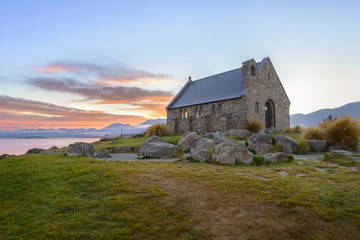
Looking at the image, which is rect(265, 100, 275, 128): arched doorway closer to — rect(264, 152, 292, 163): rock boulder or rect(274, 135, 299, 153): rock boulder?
rect(274, 135, 299, 153): rock boulder

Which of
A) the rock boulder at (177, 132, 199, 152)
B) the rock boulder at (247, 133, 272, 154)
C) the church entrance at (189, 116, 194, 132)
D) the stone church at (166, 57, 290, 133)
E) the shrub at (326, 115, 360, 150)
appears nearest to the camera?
the rock boulder at (247, 133, 272, 154)

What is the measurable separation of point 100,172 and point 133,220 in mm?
3161

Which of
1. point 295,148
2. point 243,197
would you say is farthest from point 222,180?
point 295,148

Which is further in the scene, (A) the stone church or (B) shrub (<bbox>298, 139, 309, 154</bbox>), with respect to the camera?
(A) the stone church

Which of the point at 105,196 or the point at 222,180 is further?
the point at 222,180

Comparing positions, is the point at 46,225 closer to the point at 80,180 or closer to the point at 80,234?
the point at 80,234

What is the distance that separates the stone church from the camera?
81.0 ft

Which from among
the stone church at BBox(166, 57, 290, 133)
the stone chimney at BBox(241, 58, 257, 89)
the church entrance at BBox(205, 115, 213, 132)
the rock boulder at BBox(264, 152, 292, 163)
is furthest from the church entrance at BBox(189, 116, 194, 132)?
the rock boulder at BBox(264, 152, 292, 163)

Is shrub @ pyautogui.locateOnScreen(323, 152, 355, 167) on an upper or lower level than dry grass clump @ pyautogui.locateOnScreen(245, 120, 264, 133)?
lower

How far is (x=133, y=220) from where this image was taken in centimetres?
386

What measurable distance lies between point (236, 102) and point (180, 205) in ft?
72.5

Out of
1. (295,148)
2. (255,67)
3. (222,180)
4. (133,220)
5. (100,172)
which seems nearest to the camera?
(133,220)

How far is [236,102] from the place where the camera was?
25.1 m

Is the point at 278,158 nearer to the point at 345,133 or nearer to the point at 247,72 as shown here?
the point at 345,133
